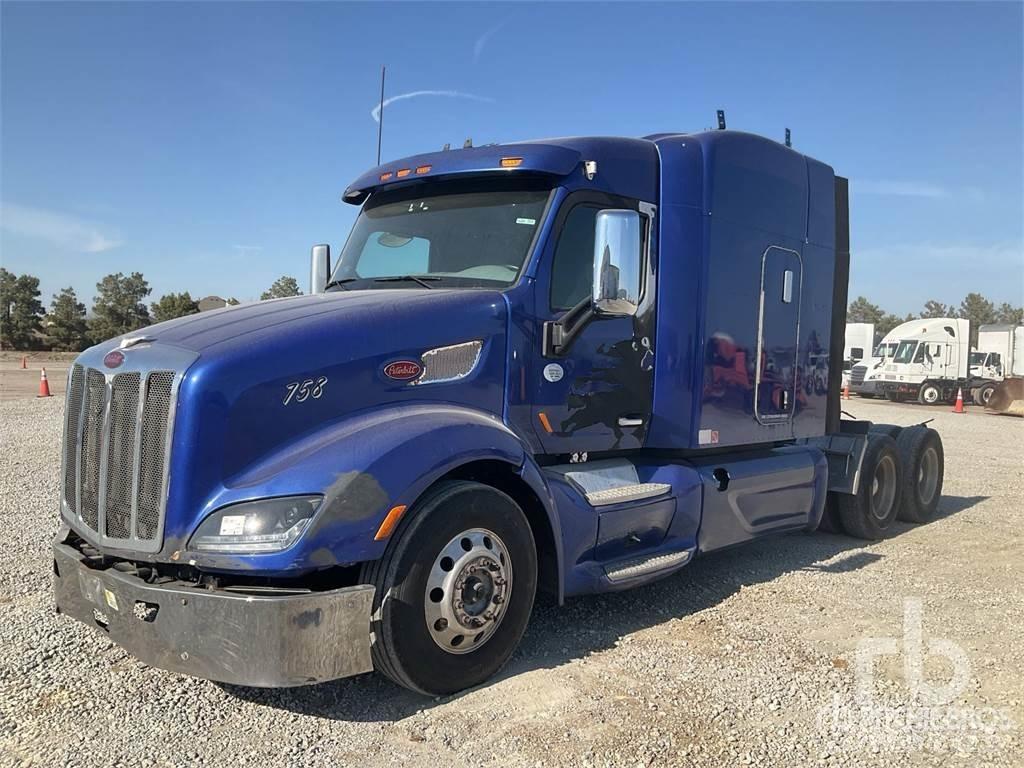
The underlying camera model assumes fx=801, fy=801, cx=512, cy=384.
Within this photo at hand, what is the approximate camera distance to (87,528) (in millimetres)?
3855

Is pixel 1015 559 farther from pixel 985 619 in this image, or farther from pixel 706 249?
pixel 706 249

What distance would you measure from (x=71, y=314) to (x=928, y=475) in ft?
181

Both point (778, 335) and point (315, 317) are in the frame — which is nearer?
point (315, 317)

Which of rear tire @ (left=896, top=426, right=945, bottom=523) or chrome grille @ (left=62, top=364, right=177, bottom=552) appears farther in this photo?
rear tire @ (left=896, top=426, right=945, bottom=523)

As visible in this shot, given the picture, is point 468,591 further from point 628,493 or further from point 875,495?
point 875,495

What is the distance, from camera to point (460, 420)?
3.96 m

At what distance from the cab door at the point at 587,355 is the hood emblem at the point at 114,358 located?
214cm

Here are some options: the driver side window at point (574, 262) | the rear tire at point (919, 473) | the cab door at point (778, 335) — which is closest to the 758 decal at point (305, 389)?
the driver side window at point (574, 262)

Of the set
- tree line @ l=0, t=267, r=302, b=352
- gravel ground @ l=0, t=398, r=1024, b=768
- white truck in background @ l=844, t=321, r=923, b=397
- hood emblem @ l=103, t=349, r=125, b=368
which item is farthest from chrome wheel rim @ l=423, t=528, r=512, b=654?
tree line @ l=0, t=267, r=302, b=352

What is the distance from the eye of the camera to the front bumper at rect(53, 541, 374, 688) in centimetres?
324

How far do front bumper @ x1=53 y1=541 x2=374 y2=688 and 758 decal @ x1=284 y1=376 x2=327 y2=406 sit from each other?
872mm

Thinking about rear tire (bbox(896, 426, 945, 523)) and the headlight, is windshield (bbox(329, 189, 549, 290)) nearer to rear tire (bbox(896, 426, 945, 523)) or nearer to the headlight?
the headlight

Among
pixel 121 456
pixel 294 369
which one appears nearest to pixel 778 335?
pixel 294 369

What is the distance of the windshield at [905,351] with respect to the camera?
31.8 m
